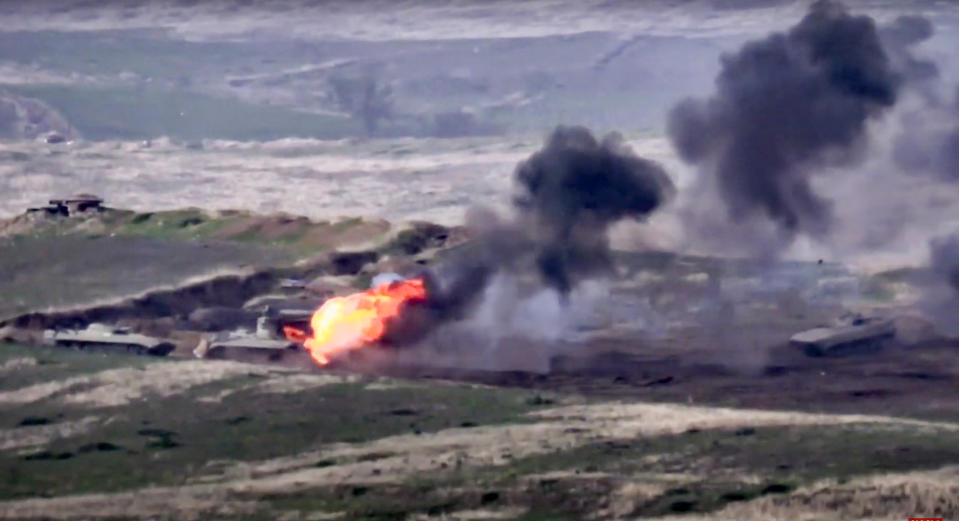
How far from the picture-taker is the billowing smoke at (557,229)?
79750 millimetres

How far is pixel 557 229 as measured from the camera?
8025 cm

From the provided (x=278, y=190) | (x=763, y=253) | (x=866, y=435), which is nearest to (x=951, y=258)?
(x=763, y=253)

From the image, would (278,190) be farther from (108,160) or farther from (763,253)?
(763,253)

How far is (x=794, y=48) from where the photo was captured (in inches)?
3317

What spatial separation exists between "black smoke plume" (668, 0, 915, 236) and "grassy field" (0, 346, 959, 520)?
19558 millimetres

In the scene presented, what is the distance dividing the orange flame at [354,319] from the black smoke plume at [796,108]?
14.3 meters

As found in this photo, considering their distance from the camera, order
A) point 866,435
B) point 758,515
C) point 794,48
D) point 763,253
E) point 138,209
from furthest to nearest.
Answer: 1. point 138,209
2. point 763,253
3. point 794,48
4. point 866,435
5. point 758,515

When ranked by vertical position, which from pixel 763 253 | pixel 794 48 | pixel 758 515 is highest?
pixel 794 48

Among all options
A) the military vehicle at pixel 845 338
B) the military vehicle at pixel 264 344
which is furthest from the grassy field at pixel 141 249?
the military vehicle at pixel 845 338

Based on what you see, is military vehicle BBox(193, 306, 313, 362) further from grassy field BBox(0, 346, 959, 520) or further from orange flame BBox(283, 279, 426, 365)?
grassy field BBox(0, 346, 959, 520)

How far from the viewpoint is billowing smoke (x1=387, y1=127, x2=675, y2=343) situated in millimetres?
79750

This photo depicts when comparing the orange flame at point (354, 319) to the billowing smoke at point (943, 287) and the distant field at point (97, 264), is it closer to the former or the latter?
the distant field at point (97, 264)

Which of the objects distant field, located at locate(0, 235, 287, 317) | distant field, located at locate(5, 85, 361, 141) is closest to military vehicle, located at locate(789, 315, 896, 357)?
distant field, located at locate(0, 235, 287, 317)

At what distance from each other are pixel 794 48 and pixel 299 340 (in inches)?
907
